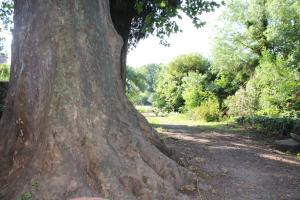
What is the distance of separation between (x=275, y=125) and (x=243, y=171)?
7.45m

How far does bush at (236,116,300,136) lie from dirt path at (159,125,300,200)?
2.86 metres

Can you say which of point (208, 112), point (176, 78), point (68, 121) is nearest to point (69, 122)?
point (68, 121)

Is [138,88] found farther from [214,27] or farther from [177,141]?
[177,141]

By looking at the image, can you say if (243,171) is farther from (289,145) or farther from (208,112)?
(208,112)

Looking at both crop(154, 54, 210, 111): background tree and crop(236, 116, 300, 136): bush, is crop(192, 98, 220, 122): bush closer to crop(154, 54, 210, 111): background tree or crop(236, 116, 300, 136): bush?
crop(236, 116, 300, 136): bush

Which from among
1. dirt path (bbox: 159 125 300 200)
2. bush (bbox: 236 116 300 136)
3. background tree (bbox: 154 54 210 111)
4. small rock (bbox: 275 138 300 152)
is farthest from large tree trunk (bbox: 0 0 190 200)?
background tree (bbox: 154 54 210 111)

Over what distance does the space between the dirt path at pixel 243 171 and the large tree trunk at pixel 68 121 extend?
1195mm

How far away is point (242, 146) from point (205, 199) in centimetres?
607

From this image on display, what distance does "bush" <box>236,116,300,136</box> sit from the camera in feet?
43.0

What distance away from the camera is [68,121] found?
4.60 m

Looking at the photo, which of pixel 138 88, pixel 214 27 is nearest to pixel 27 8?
pixel 138 88

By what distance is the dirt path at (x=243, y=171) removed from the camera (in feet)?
19.6

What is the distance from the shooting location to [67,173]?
4.34m

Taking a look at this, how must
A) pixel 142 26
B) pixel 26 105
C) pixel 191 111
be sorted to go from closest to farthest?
1. pixel 26 105
2. pixel 142 26
3. pixel 191 111
